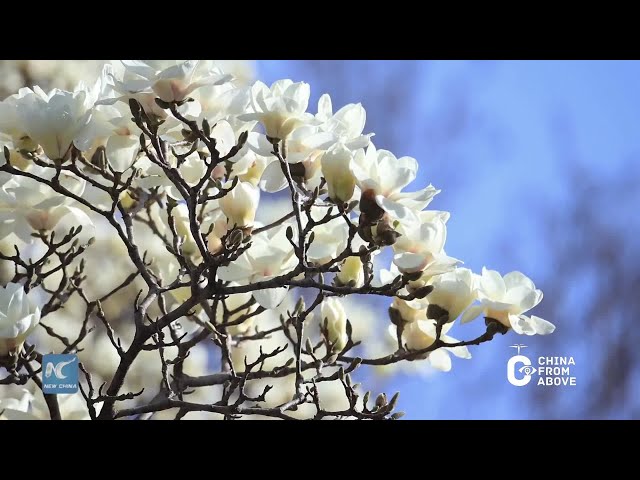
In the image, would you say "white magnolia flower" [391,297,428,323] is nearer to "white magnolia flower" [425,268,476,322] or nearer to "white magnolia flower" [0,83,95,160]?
"white magnolia flower" [425,268,476,322]

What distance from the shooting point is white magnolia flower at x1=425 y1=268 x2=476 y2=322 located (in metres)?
0.89

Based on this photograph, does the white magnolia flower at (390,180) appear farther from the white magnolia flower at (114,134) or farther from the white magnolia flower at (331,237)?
the white magnolia flower at (114,134)

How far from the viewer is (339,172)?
844mm

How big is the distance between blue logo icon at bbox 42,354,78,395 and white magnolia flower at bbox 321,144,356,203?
15.2 inches

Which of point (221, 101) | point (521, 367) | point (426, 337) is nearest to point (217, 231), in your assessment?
point (221, 101)

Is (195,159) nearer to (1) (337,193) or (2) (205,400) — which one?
(1) (337,193)

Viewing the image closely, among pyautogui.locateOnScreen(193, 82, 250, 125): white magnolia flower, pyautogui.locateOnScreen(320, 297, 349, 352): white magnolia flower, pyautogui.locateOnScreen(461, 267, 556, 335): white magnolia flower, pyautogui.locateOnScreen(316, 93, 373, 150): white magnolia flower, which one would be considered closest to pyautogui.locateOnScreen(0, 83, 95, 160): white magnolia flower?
pyautogui.locateOnScreen(193, 82, 250, 125): white magnolia flower

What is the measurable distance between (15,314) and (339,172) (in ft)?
1.21

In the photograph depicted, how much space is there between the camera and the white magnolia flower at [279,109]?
33.3 inches

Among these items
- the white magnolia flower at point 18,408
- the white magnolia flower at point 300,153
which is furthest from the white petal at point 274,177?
the white magnolia flower at point 18,408

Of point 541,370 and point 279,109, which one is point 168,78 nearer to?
point 279,109
